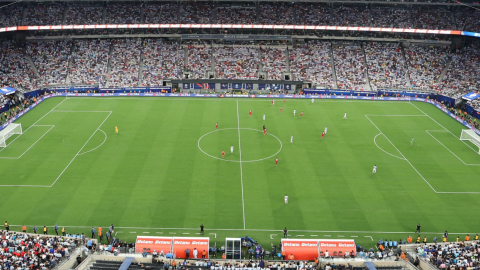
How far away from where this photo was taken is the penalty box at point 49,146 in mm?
49344

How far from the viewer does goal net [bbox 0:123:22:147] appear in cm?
5731

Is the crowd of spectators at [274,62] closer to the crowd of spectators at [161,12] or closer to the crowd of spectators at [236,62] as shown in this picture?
the crowd of spectators at [236,62]

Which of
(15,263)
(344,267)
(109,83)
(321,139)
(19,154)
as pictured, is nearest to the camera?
(15,263)

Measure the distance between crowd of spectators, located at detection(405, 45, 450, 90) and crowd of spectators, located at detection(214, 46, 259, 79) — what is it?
111 feet

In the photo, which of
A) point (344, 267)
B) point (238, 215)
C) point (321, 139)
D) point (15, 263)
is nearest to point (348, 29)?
point (321, 139)

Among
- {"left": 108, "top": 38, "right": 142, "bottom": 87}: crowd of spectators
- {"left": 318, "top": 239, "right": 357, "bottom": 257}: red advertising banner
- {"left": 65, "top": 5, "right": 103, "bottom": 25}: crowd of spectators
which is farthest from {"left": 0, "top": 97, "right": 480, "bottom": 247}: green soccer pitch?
{"left": 65, "top": 5, "right": 103, "bottom": 25}: crowd of spectators

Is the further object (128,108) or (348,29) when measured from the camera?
(348,29)

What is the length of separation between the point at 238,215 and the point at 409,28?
66.6 metres

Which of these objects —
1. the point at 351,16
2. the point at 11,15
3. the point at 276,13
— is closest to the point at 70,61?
the point at 11,15

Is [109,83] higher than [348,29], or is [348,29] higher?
[348,29]

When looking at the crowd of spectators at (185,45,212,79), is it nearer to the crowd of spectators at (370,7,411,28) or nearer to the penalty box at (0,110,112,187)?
the penalty box at (0,110,112,187)

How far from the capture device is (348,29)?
89562mm

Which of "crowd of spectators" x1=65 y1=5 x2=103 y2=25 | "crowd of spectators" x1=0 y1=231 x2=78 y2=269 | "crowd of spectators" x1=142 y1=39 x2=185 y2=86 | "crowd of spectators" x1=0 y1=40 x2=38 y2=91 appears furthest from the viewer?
"crowd of spectators" x1=65 y1=5 x2=103 y2=25

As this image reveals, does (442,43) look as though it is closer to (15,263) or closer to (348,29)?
(348,29)
